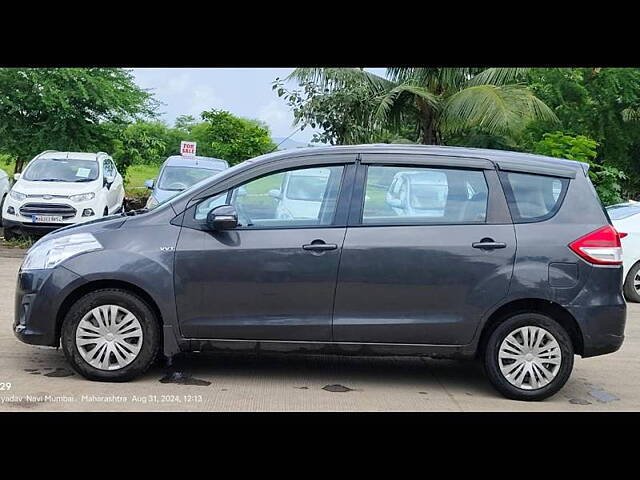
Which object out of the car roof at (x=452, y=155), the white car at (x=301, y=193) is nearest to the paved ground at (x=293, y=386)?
the white car at (x=301, y=193)

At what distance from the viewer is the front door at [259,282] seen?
5.66m

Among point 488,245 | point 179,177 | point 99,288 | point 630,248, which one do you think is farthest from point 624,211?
point 179,177

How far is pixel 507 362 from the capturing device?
5.74m

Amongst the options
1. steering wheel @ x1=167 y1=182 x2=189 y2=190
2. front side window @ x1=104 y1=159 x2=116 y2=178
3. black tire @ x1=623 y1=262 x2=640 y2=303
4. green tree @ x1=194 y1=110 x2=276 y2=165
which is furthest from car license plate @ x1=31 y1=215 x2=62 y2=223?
green tree @ x1=194 y1=110 x2=276 y2=165

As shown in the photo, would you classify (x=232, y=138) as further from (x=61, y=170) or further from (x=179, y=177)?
(x=61, y=170)

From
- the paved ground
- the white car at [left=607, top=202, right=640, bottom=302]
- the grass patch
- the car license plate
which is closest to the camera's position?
the paved ground

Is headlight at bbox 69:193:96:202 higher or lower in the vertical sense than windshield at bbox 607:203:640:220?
lower

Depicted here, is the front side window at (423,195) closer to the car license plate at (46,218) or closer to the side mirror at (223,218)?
the side mirror at (223,218)

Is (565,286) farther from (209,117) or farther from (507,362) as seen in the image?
(209,117)

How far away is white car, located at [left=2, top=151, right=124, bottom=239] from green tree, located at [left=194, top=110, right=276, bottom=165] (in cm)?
1175

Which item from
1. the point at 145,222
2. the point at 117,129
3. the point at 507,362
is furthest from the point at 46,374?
the point at 117,129

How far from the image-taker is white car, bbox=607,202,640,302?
10.8 m

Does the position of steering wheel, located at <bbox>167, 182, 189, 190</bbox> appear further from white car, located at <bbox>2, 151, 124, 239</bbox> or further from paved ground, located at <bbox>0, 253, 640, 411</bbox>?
paved ground, located at <bbox>0, 253, 640, 411</bbox>
